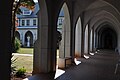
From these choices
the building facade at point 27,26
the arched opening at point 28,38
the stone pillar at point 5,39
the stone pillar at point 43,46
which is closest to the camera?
the stone pillar at point 5,39

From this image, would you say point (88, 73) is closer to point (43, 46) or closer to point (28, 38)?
point (43, 46)

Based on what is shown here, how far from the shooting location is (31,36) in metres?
44.9

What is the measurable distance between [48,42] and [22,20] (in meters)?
35.0

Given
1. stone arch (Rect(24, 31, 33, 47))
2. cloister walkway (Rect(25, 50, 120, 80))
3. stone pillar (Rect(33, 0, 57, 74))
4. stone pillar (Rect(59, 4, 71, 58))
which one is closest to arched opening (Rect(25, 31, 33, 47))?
stone arch (Rect(24, 31, 33, 47))

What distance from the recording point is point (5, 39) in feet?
15.5

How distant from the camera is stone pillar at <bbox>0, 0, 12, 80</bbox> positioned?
461cm

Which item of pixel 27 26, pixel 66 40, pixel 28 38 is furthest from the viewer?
pixel 28 38

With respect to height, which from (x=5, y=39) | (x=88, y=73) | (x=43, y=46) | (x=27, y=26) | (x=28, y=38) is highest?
(x=27, y=26)

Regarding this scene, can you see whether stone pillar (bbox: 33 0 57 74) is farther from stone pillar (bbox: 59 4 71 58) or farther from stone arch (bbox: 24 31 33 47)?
stone arch (bbox: 24 31 33 47)

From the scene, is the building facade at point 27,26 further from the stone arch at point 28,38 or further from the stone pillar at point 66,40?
the stone pillar at point 66,40

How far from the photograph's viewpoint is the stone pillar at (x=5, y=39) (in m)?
4.61

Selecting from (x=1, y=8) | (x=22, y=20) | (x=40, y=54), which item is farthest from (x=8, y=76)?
(x=22, y=20)

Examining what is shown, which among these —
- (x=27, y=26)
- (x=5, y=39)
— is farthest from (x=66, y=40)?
(x=27, y=26)

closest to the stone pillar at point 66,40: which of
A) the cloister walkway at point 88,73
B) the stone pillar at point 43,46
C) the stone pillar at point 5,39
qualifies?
the cloister walkway at point 88,73
